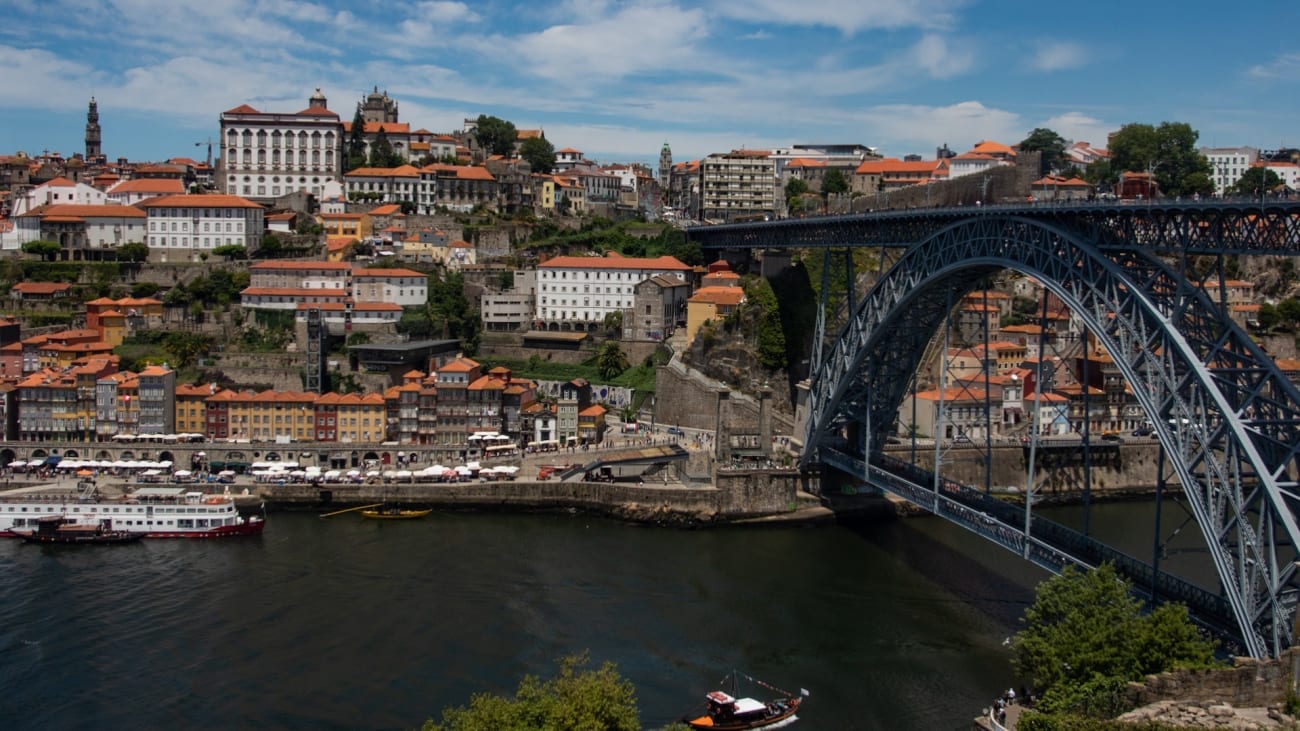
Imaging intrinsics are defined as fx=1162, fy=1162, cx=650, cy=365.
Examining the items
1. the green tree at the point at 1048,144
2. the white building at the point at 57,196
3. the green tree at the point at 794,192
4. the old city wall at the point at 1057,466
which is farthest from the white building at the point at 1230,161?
the white building at the point at 57,196

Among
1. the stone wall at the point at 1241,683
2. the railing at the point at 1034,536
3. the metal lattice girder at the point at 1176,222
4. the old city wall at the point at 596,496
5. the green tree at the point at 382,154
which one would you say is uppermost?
the green tree at the point at 382,154

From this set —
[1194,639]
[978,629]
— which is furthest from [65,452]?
[1194,639]

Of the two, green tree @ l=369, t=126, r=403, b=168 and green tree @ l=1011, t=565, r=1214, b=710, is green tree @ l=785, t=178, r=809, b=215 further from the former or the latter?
green tree @ l=1011, t=565, r=1214, b=710

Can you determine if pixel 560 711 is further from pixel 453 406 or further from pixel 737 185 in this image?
pixel 737 185

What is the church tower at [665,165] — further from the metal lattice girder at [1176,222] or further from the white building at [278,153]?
the metal lattice girder at [1176,222]

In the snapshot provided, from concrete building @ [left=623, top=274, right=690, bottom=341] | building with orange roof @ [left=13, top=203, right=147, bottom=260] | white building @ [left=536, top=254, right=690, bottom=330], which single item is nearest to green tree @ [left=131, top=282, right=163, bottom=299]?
building with orange roof @ [left=13, top=203, right=147, bottom=260]

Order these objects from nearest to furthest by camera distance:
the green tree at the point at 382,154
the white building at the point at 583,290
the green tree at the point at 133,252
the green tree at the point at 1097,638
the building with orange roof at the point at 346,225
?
the green tree at the point at 1097,638 → the white building at the point at 583,290 → the green tree at the point at 133,252 → the building with orange roof at the point at 346,225 → the green tree at the point at 382,154

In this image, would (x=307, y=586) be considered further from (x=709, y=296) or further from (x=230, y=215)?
(x=230, y=215)
